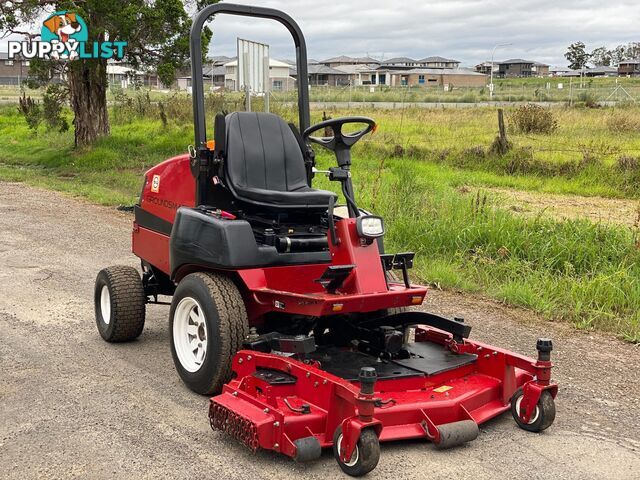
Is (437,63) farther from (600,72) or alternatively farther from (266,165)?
(266,165)

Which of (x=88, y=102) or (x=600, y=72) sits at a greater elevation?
(x=600, y=72)

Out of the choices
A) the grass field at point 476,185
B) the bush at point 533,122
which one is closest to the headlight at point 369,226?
the grass field at point 476,185

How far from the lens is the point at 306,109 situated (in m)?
5.55

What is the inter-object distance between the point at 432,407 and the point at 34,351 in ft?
9.91

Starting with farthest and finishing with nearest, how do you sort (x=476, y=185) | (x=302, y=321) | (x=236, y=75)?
(x=476, y=185), (x=236, y=75), (x=302, y=321)

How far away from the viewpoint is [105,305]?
5.75 m

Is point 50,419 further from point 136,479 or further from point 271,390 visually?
point 271,390

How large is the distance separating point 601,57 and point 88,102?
356ft

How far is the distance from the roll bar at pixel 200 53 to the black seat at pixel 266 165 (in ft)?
0.70

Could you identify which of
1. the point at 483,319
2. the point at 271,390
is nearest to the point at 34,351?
the point at 271,390

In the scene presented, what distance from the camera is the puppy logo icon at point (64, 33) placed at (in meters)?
16.0

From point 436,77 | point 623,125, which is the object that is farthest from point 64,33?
point 436,77

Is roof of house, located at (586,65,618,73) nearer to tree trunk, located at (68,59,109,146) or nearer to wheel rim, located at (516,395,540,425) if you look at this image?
tree trunk, located at (68,59,109,146)

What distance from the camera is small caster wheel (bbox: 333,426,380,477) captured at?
3.47 meters
